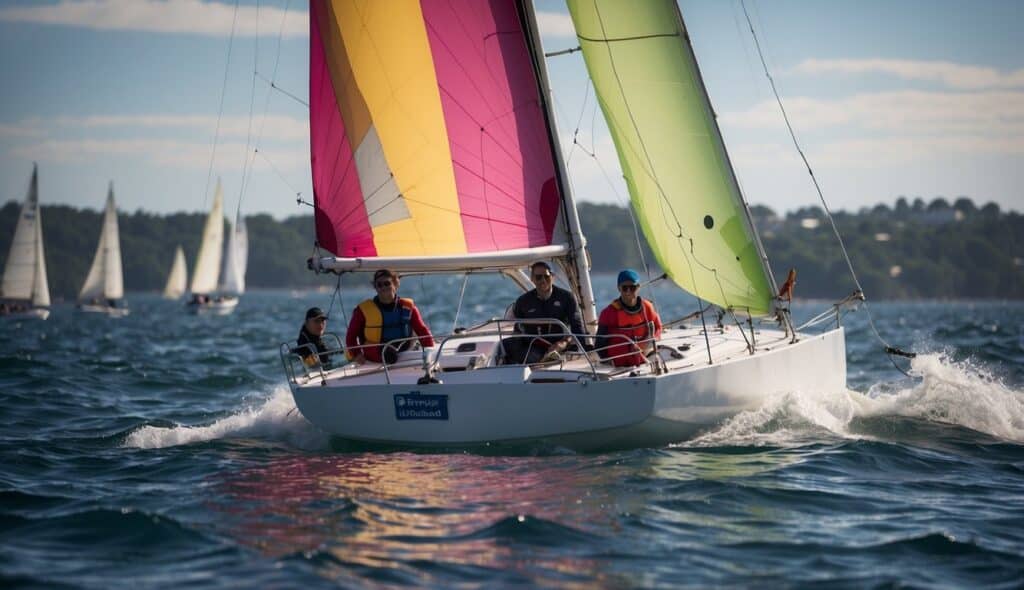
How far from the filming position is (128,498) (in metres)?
9.87

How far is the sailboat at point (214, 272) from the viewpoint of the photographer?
67.9 meters

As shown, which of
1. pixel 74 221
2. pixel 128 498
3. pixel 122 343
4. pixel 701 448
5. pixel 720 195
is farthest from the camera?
pixel 74 221

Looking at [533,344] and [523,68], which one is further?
[523,68]

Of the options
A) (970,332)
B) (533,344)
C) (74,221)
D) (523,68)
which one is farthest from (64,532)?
(74,221)

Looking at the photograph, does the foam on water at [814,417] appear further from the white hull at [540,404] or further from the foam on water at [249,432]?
the white hull at [540,404]

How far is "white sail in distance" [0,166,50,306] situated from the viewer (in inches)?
2191

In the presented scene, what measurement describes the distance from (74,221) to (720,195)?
514 feet

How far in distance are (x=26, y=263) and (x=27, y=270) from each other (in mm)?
339

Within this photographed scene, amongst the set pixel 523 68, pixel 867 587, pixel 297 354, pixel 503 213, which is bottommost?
pixel 867 587

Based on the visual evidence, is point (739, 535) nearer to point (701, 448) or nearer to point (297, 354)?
point (701, 448)

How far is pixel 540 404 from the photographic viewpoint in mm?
10898

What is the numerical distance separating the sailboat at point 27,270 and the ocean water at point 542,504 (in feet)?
142

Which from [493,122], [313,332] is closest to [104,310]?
[313,332]

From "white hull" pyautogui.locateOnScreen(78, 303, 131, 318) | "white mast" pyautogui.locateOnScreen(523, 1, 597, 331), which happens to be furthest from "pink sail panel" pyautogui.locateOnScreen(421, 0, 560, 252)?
"white hull" pyautogui.locateOnScreen(78, 303, 131, 318)
